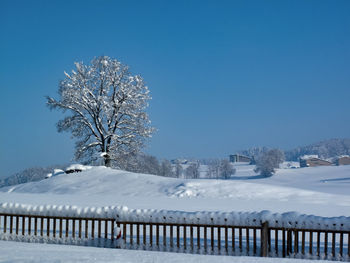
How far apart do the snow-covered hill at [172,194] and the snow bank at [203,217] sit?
20.3 ft

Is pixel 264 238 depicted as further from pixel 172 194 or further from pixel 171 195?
pixel 172 194

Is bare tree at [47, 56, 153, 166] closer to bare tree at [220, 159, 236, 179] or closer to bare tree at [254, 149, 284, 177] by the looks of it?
bare tree at [254, 149, 284, 177]

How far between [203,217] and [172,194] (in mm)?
11992

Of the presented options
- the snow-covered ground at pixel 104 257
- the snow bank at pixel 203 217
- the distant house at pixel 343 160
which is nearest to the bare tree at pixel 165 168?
the distant house at pixel 343 160

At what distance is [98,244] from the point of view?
1080 centimetres

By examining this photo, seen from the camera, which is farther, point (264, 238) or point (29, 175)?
point (29, 175)

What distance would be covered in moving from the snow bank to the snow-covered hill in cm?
620

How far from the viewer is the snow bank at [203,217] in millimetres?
9508

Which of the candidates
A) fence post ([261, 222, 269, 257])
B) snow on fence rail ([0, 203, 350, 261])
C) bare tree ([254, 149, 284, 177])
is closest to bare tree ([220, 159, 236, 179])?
bare tree ([254, 149, 284, 177])

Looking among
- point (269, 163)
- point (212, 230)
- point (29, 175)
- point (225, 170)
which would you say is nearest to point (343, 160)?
point (225, 170)

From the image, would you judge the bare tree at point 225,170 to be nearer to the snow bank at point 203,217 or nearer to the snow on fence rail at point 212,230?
the snow on fence rail at point 212,230

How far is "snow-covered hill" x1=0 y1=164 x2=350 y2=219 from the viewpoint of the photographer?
1812cm

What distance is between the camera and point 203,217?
10.2 meters

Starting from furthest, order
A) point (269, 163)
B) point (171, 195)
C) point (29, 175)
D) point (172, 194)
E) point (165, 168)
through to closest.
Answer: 1. point (29, 175)
2. point (165, 168)
3. point (269, 163)
4. point (172, 194)
5. point (171, 195)
